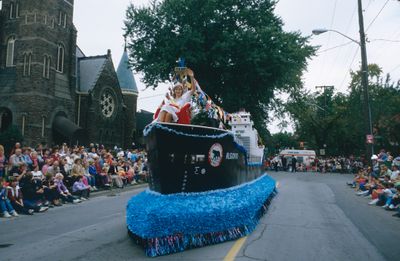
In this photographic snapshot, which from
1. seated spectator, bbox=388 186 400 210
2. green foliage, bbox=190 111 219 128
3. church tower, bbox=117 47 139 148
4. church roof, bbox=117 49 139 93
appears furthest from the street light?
church roof, bbox=117 49 139 93

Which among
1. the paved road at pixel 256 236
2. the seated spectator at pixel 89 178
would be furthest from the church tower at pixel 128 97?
the paved road at pixel 256 236

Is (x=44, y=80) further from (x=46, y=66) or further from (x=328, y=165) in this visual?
(x=328, y=165)

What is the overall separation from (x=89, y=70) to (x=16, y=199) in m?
29.9

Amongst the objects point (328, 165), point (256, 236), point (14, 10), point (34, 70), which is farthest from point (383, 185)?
point (14, 10)

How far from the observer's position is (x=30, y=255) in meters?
5.98

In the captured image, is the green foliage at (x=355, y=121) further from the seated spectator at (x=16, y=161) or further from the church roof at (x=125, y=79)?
the church roof at (x=125, y=79)

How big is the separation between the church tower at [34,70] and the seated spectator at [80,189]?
15.8m

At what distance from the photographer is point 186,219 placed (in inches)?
241

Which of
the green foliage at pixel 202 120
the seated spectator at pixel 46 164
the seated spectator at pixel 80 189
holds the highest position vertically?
the green foliage at pixel 202 120

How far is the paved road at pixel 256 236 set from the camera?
5.96m

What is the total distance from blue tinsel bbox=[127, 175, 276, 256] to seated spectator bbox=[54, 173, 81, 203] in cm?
694

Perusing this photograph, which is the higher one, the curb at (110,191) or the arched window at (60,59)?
the arched window at (60,59)

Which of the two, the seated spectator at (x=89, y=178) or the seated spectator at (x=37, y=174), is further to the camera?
the seated spectator at (x=89, y=178)

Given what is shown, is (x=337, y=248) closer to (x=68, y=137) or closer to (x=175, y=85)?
(x=175, y=85)
